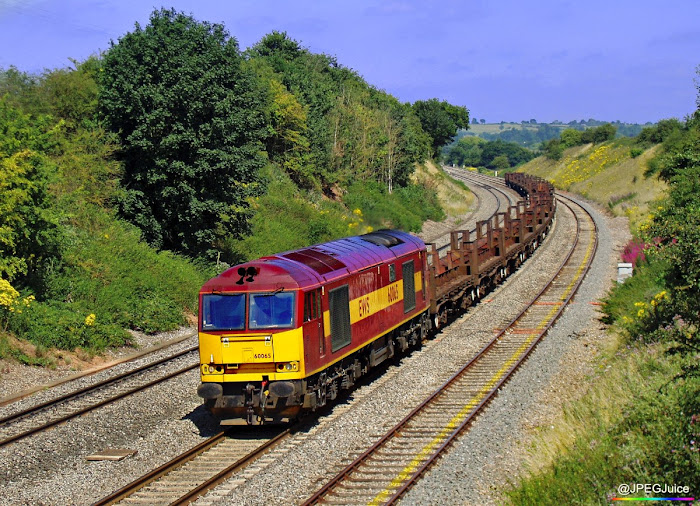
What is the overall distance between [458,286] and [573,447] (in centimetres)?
1303

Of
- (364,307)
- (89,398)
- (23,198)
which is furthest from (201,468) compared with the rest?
(23,198)

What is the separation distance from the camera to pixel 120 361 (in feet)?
66.6

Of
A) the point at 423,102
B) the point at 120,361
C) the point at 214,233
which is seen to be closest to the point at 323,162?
the point at 214,233

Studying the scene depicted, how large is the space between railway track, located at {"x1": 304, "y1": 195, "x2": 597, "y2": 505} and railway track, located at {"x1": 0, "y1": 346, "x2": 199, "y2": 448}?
633 cm

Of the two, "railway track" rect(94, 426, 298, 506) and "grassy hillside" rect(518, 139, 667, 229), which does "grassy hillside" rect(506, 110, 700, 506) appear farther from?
"grassy hillside" rect(518, 139, 667, 229)

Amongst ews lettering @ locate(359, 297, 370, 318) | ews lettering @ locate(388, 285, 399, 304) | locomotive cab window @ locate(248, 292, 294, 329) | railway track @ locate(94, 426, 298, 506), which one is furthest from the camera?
ews lettering @ locate(388, 285, 399, 304)

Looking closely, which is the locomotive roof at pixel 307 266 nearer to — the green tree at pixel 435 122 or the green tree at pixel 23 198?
the green tree at pixel 23 198

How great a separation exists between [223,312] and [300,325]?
4.92 feet

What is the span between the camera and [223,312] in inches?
550

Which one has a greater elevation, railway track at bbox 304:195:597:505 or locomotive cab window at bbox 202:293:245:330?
locomotive cab window at bbox 202:293:245:330

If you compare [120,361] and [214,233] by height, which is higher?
[214,233]

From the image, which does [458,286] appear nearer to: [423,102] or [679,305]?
[679,305]

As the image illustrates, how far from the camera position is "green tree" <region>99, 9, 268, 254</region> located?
2761 cm

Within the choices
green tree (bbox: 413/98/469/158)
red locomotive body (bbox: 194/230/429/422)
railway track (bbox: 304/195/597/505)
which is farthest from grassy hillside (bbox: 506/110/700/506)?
green tree (bbox: 413/98/469/158)
